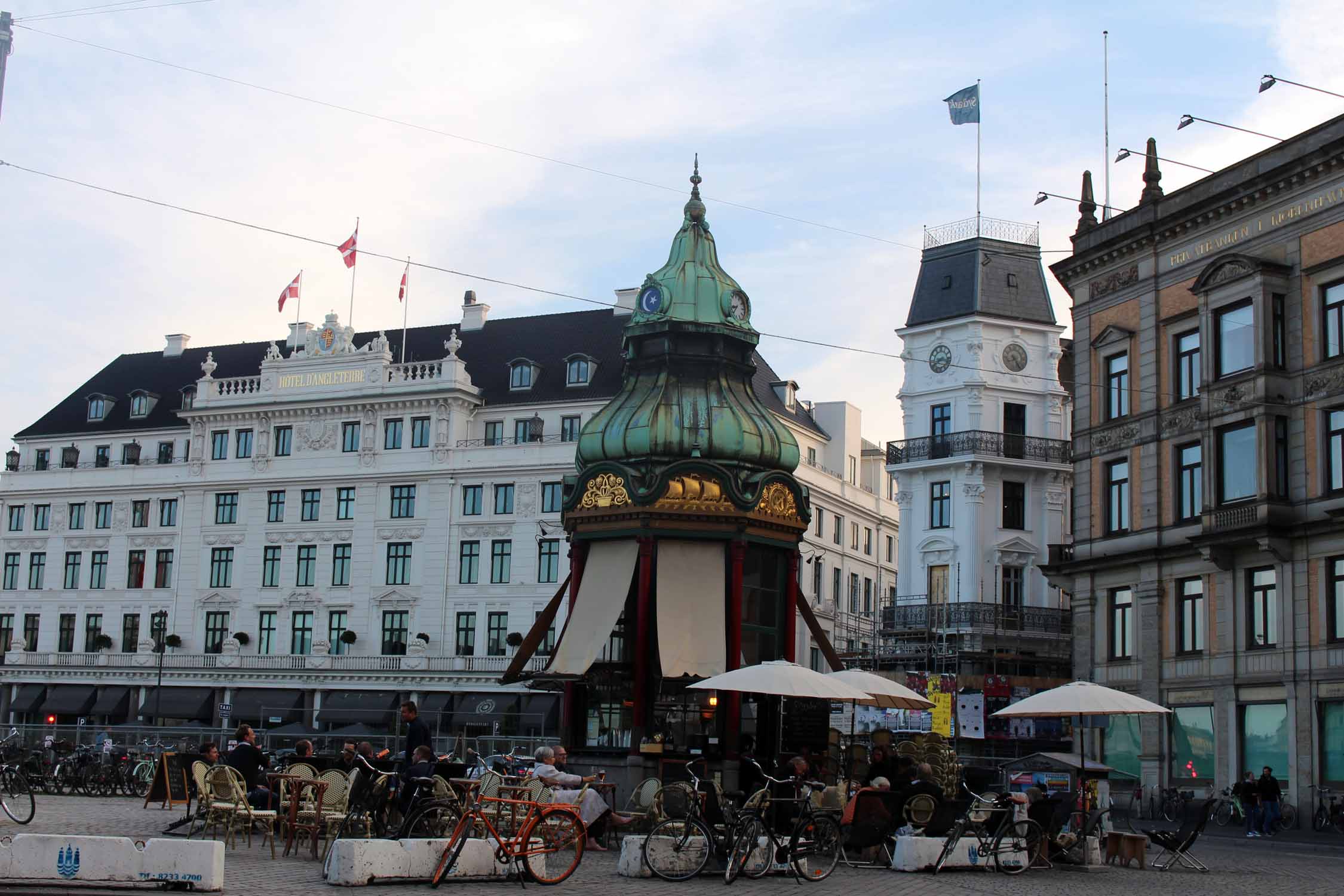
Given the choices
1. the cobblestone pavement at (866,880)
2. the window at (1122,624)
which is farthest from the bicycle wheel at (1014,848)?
the window at (1122,624)

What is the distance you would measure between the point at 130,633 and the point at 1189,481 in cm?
5720

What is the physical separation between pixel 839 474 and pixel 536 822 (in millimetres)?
66151

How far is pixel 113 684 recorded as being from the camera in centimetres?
8131

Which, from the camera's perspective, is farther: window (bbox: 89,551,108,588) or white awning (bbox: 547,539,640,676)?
window (bbox: 89,551,108,588)

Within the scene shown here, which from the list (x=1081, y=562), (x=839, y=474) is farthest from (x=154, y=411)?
(x=1081, y=562)

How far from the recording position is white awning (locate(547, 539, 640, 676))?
2836cm

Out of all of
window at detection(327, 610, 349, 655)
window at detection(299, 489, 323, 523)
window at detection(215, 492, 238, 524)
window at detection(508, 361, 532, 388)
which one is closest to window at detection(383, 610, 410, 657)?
window at detection(327, 610, 349, 655)

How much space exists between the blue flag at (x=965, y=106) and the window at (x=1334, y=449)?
2292 cm

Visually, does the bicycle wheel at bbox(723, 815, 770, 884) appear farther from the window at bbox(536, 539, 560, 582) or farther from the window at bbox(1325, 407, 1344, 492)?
the window at bbox(536, 539, 560, 582)

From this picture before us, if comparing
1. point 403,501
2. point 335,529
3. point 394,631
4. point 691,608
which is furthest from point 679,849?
point 335,529

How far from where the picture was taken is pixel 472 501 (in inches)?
3024

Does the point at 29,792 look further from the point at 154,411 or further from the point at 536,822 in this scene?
the point at 154,411

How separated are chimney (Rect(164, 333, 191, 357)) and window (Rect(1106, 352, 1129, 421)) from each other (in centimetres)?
6121

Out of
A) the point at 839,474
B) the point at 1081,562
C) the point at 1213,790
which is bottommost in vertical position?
the point at 1213,790
